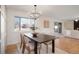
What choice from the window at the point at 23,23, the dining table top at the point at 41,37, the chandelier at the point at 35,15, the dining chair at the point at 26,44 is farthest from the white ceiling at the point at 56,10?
the dining chair at the point at 26,44

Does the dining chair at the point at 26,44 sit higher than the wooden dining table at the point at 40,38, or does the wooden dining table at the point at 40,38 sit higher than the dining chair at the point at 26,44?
the wooden dining table at the point at 40,38

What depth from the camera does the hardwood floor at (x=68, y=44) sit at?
1.57m

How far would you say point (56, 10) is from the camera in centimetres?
165

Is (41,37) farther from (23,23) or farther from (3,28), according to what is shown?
(3,28)

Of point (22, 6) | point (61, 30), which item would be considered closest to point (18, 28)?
point (22, 6)

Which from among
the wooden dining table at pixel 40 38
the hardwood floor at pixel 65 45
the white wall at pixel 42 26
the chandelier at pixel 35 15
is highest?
the chandelier at pixel 35 15

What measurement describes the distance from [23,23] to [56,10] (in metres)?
0.65

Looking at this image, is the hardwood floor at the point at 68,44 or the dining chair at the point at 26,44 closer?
the hardwood floor at the point at 68,44

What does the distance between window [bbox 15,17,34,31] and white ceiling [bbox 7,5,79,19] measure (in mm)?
178

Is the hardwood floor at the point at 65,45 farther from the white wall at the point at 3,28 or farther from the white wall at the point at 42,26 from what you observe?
the white wall at the point at 42,26

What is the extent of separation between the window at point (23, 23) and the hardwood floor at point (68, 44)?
0.58m

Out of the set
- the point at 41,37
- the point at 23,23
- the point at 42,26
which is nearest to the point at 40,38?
the point at 41,37

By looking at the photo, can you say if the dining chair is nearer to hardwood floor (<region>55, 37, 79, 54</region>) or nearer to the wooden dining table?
the wooden dining table
